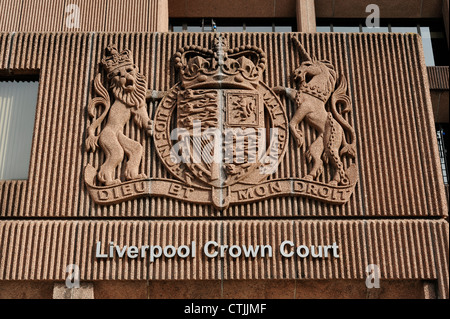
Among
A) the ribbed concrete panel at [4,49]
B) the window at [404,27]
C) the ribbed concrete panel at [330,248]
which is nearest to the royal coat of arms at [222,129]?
the ribbed concrete panel at [330,248]

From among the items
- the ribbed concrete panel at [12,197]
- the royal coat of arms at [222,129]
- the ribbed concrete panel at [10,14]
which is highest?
the ribbed concrete panel at [10,14]

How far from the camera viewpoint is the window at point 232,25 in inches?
599

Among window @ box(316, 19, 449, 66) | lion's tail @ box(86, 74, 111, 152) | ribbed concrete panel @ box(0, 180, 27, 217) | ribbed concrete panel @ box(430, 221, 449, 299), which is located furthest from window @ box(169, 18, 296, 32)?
ribbed concrete panel @ box(430, 221, 449, 299)

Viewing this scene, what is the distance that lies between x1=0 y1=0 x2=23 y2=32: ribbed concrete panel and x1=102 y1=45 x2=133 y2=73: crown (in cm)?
434

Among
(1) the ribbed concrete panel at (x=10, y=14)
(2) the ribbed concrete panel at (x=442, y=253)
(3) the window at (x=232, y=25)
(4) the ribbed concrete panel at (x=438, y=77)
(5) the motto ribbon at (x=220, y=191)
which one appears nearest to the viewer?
(2) the ribbed concrete panel at (x=442, y=253)

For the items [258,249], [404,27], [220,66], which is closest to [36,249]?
[258,249]

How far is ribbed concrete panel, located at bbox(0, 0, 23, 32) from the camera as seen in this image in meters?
13.0

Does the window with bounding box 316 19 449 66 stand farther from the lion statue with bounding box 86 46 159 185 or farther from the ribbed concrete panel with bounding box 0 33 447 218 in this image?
the lion statue with bounding box 86 46 159 185

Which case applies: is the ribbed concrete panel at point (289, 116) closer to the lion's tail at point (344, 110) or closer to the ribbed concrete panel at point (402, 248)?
the lion's tail at point (344, 110)

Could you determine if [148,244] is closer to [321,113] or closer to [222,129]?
[222,129]

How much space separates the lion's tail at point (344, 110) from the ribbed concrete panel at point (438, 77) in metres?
5.16

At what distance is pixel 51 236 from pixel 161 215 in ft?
6.30
